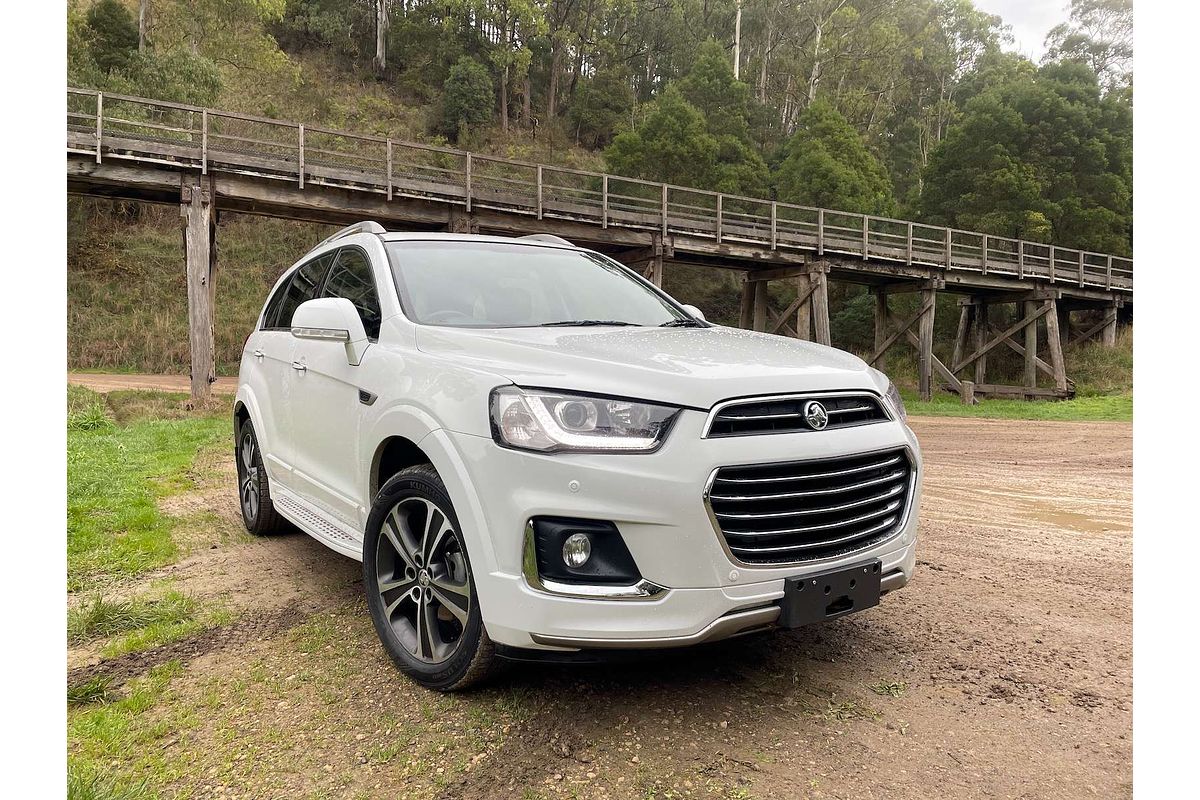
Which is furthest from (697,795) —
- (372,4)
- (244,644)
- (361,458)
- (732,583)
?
(372,4)

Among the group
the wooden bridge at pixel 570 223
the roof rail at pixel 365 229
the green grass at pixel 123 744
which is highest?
the wooden bridge at pixel 570 223

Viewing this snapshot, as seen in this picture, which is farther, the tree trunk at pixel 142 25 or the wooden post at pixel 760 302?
the tree trunk at pixel 142 25

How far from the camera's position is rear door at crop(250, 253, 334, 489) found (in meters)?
4.21

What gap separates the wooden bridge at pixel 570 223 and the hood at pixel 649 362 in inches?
482

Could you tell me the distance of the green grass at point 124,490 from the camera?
4426 millimetres

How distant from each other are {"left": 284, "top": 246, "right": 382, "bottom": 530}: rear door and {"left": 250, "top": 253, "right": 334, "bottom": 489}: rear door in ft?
0.41

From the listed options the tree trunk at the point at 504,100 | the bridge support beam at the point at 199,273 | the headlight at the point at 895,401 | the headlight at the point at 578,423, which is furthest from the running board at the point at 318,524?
the tree trunk at the point at 504,100

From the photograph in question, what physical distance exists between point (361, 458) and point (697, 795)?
1.87 m

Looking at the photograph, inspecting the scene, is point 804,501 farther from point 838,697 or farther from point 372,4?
point 372,4

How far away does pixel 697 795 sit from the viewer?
2.23 metres

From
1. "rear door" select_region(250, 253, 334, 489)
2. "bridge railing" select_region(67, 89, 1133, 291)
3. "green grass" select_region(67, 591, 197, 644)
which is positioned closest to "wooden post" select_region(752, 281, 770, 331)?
"bridge railing" select_region(67, 89, 1133, 291)

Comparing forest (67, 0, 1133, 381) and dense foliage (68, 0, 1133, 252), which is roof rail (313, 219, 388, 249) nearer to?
forest (67, 0, 1133, 381)

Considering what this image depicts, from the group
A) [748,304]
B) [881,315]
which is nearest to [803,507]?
[748,304]

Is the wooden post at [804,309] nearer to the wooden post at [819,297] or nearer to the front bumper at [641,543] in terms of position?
the wooden post at [819,297]
